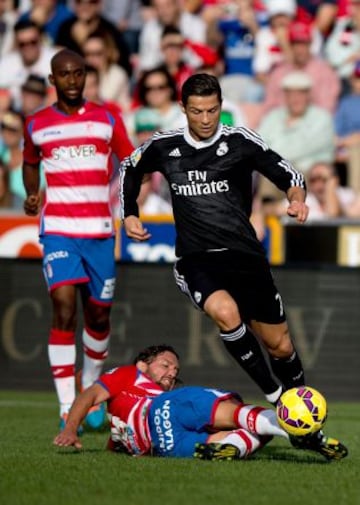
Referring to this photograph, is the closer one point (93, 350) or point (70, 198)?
point (70, 198)

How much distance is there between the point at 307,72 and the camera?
17828 mm

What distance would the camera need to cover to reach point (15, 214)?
1500cm

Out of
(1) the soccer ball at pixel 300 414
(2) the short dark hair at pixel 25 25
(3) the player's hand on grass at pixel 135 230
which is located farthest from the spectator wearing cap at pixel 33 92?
(1) the soccer ball at pixel 300 414

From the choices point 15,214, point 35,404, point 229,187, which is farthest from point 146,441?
point 15,214

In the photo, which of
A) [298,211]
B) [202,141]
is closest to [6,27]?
[202,141]

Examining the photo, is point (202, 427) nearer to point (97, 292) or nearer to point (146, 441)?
point (146, 441)

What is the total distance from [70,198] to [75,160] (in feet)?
0.89

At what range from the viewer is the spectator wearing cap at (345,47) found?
18.3 meters

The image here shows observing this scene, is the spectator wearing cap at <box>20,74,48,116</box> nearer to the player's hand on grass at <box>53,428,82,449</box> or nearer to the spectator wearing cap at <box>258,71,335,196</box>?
the spectator wearing cap at <box>258,71,335,196</box>

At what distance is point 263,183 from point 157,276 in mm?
2957

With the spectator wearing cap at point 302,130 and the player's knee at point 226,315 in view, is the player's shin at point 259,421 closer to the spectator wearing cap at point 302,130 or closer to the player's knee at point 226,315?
the player's knee at point 226,315

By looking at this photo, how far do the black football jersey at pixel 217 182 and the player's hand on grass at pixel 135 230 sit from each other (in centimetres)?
31

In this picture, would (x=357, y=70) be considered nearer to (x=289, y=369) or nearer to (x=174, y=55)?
(x=174, y=55)

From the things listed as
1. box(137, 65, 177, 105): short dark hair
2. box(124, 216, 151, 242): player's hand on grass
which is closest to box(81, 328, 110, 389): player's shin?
box(124, 216, 151, 242): player's hand on grass
